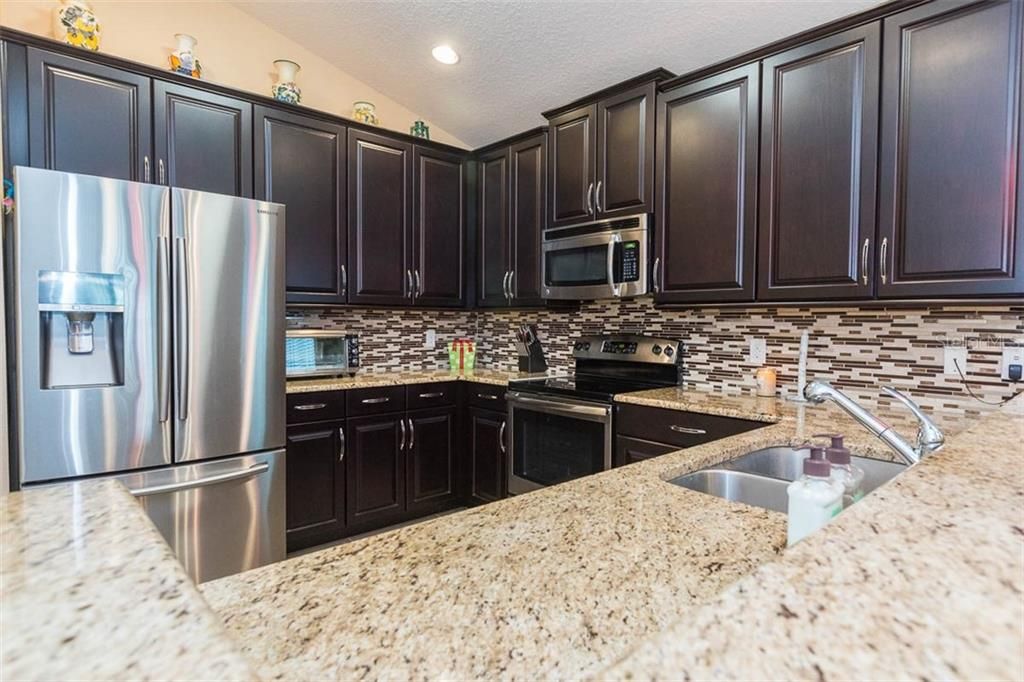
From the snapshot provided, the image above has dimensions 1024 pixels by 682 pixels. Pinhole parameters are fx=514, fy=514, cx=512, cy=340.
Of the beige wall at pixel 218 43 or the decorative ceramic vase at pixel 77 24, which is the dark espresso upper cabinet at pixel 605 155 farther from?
the decorative ceramic vase at pixel 77 24

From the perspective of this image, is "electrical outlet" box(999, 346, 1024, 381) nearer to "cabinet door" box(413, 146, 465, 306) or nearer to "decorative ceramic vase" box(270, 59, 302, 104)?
"cabinet door" box(413, 146, 465, 306)

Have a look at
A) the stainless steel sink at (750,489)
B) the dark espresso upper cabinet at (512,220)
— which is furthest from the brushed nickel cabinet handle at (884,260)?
the dark espresso upper cabinet at (512,220)

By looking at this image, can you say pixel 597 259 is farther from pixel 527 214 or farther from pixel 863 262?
pixel 863 262

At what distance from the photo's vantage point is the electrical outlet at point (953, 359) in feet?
6.41

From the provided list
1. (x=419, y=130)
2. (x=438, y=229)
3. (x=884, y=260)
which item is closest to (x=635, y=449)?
(x=884, y=260)

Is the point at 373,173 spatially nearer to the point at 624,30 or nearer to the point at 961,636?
the point at 624,30

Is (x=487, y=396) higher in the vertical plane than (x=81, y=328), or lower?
lower

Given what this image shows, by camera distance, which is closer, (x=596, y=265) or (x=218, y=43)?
(x=596, y=265)

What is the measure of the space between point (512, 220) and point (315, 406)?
167cm

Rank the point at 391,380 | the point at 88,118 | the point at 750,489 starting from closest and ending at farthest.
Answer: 1. the point at 750,489
2. the point at 88,118
3. the point at 391,380

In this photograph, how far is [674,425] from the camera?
2.17 meters

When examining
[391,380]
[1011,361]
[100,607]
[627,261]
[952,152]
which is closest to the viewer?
[100,607]

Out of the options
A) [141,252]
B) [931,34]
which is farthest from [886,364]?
[141,252]

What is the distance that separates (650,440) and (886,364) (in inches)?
39.8
